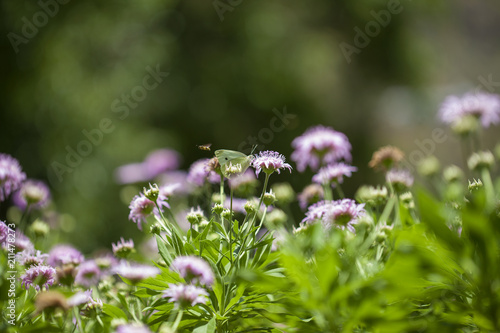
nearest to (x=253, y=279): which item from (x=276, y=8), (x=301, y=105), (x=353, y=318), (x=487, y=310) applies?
(x=353, y=318)

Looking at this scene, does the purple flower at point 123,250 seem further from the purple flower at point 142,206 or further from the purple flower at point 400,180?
the purple flower at point 400,180

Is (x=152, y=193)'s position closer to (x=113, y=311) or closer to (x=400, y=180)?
(x=113, y=311)

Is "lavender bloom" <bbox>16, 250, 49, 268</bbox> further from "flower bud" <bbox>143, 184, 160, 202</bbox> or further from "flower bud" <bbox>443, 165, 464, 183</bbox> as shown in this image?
"flower bud" <bbox>443, 165, 464, 183</bbox>

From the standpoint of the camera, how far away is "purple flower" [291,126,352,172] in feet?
3.01

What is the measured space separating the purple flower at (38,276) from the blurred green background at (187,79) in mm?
2587

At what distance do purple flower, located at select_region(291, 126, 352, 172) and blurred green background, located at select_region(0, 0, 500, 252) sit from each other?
7.55 ft

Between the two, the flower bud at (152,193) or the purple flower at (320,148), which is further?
the purple flower at (320,148)

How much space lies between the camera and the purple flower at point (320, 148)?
0.92 meters

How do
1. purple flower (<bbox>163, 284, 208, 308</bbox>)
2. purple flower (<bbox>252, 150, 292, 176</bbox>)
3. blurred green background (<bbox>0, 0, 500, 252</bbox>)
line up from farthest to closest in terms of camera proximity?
blurred green background (<bbox>0, 0, 500, 252</bbox>) < purple flower (<bbox>252, 150, 292, 176</bbox>) < purple flower (<bbox>163, 284, 208, 308</bbox>)

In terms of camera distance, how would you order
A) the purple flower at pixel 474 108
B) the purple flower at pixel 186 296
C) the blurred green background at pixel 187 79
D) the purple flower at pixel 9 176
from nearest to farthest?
1. the purple flower at pixel 186 296
2. the purple flower at pixel 9 176
3. the purple flower at pixel 474 108
4. the blurred green background at pixel 187 79

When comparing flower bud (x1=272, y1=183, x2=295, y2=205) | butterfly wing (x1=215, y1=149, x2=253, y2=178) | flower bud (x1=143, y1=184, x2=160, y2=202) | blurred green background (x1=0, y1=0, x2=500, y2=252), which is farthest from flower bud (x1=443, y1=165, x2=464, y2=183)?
Result: blurred green background (x1=0, y1=0, x2=500, y2=252)

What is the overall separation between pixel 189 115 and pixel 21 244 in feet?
11.8

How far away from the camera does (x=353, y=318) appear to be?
→ 433mm

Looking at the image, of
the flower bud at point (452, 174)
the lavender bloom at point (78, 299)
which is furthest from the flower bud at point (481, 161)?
the lavender bloom at point (78, 299)
